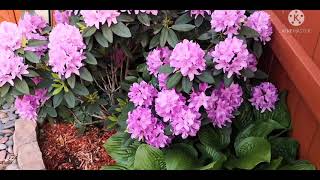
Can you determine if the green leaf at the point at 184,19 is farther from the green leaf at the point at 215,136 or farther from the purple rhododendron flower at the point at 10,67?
the purple rhododendron flower at the point at 10,67

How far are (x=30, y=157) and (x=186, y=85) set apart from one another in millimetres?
A: 996

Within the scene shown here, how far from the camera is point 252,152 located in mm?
1769

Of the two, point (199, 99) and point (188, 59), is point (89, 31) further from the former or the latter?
point (199, 99)

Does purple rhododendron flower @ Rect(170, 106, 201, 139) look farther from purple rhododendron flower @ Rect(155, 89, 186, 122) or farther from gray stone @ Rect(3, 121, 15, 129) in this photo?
gray stone @ Rect(3, 121, 15, 129)

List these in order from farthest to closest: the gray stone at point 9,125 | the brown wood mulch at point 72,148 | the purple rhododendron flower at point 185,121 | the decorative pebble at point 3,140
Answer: the gray stone at point 9,125, the decorative pebble at point 3,140, the brown wood mulch at point 72,148, the purple rhododendron flower at point 185,121

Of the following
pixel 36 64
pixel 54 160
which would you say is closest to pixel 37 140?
pixel 54 160

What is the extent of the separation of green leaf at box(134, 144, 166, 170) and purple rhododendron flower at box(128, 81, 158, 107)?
0.20 metres

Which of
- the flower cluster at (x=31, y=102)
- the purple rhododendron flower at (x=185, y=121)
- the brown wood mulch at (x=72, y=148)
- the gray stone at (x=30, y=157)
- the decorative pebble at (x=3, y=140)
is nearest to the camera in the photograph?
the purple rhododendron flower at (x=185, y=121)

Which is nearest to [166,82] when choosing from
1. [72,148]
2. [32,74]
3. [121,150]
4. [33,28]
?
[121,150]

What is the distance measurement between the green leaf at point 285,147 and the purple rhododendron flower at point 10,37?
128 centimetres

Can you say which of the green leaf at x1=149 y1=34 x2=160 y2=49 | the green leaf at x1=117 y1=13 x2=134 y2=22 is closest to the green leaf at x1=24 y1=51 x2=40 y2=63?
the green leaf at x1=117 y1=13 x2=134 y2=22

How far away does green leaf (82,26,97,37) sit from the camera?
1712 millimetres

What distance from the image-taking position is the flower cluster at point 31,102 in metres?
1.90

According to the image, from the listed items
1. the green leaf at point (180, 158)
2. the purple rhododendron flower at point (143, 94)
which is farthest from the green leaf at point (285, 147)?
the purple rhododendron flower at point (143, 94)
